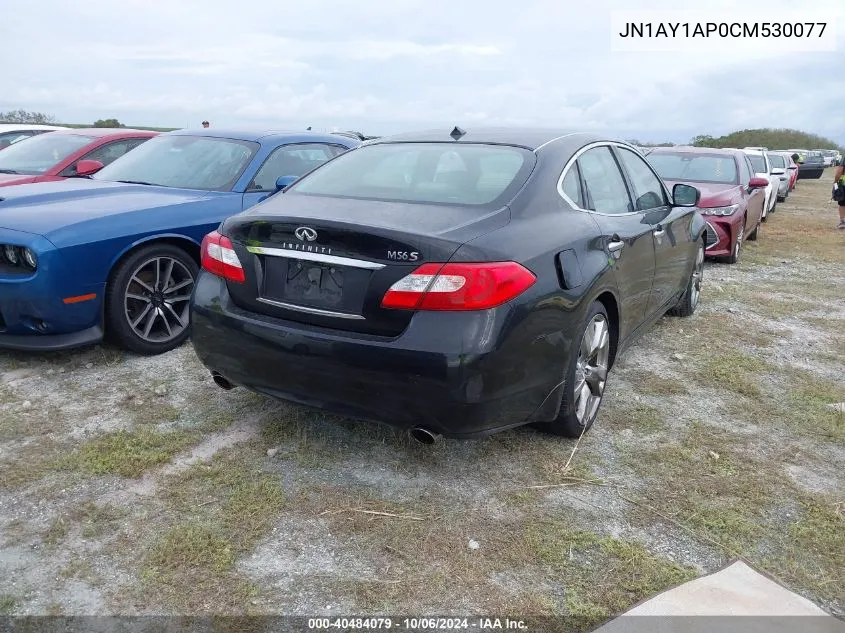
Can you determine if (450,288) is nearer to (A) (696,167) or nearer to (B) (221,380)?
(B) (221,380)

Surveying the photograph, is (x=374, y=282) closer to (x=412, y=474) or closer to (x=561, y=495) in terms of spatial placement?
(x=412, y=474)

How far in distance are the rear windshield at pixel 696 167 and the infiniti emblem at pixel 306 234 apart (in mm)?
7572

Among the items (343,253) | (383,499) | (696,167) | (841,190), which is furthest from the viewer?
(841,190)

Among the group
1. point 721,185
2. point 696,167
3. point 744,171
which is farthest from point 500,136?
point 744,171

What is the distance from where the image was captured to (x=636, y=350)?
201 inches

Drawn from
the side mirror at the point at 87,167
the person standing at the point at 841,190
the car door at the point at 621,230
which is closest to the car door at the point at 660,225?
the car door at the point at 621,230

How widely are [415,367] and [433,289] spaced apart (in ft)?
1.01

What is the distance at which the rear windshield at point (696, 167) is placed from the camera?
9.55 meters

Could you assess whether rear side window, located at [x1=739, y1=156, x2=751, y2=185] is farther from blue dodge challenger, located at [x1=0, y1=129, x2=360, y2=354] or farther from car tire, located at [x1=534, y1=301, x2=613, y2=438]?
car tire, located at [x1=534, y1=301, x2=613, y2=438]

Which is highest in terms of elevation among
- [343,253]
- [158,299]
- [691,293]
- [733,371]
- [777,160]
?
[343,253]

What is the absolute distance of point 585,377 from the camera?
3537 mm

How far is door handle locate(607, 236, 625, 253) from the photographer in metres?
3.58

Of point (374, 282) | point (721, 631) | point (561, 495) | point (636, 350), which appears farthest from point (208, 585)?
point (636, 350)

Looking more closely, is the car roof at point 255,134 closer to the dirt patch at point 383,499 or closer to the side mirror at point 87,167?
the side mirror at point 87,167
